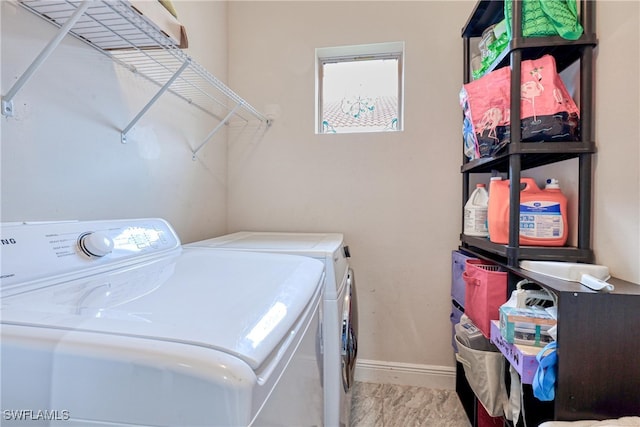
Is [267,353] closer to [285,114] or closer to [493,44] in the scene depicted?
[493,44]

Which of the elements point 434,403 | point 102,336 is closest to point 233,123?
point 102,336

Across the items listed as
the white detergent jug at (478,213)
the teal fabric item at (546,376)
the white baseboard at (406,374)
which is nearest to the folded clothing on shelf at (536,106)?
the white detergent jug at (478,213)

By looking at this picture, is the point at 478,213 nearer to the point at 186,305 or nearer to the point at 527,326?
the point at 527,326

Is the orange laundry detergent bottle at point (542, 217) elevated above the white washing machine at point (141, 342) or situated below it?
above

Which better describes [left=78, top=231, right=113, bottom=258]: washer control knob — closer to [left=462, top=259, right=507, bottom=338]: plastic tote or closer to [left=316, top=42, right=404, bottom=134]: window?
[left=462, top=259, right=507, bottom=338]: plastic tote

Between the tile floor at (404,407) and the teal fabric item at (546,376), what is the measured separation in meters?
0.89

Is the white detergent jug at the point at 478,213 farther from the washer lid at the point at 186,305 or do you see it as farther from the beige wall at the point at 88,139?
the beige wall at the point at 88,139

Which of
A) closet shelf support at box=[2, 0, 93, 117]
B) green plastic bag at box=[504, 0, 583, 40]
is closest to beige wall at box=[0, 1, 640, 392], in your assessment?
closet shelf support at box=[2, 0, 93, 117]

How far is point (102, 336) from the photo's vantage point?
0.45 metres

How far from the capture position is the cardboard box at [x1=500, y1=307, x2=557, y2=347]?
3.42 feet

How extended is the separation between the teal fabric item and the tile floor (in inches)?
34.9

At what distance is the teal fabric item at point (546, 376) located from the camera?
3.11 feet

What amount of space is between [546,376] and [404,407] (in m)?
1.06

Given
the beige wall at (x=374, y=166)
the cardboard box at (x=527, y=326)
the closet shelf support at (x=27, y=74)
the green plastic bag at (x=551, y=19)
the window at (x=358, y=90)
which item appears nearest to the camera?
the closet shelf support at (x=27, y=74)
